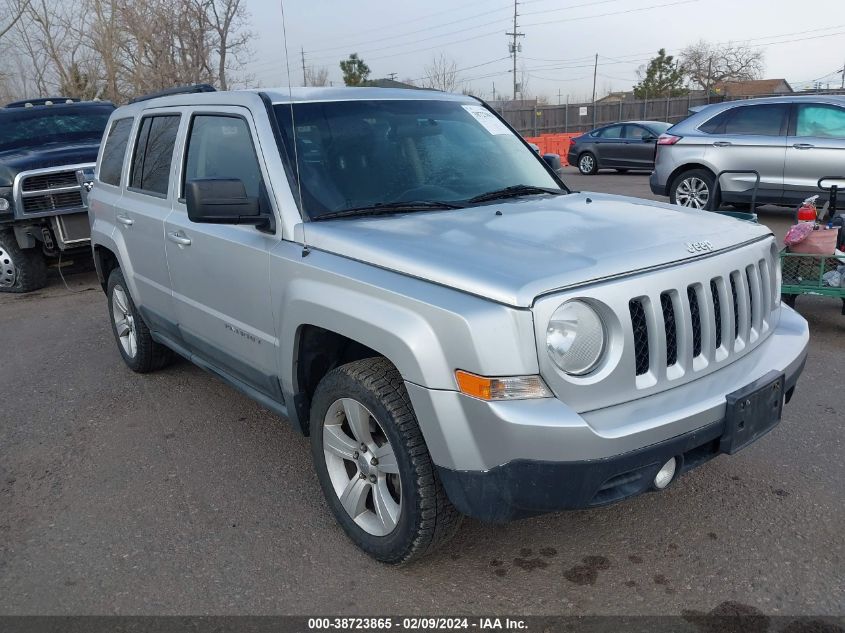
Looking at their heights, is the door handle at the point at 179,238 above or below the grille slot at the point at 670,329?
above

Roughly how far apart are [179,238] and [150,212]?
0.54 metres

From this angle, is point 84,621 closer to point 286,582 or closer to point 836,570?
point 286,582

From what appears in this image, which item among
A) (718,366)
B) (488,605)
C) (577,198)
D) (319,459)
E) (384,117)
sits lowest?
(488,605)

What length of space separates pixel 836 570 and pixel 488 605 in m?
1.36

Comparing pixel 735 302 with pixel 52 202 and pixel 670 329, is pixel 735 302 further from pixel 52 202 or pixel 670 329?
pixel 52 202

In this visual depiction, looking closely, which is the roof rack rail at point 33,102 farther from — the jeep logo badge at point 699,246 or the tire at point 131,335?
the jeep logo badge at point 699,246

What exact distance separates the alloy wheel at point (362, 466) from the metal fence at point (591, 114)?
3342 centimetres

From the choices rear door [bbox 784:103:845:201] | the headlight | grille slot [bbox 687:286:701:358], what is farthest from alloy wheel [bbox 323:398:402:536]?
rear door [bbox 784:103:845:201]

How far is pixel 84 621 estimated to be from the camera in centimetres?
276

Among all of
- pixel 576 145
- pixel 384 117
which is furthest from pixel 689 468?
pixel 576 145

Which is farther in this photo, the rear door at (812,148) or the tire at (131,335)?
the rear door at (812,148)

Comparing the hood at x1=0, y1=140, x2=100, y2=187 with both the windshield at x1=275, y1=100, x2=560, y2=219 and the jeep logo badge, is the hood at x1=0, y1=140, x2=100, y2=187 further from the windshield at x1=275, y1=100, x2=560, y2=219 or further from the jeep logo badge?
the jeep logo badge

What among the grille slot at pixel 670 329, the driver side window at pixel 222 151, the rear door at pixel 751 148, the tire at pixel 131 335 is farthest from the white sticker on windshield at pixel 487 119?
the rear door at pixel 751 148

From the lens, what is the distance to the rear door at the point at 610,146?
63.5ft
